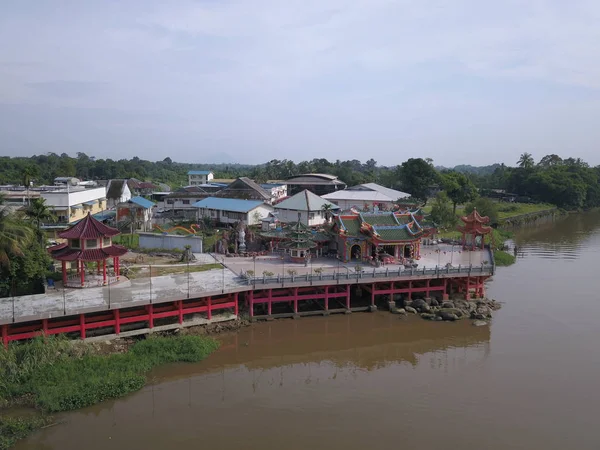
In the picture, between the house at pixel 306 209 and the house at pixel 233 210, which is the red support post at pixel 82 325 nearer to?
the house at pixel 306 209

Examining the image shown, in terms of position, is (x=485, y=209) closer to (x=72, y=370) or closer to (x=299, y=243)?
(x=299, y=243)

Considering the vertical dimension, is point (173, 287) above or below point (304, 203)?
below

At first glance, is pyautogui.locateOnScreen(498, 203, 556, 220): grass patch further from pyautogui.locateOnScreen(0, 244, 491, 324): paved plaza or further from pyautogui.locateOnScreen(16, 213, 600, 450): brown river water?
pyautogui.locateOnScreen(16, 213, 600, 450): brown river water

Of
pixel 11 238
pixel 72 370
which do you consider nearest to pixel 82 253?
pixel 11 238

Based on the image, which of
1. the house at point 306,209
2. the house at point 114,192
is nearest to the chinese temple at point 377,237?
the house at point 306,209

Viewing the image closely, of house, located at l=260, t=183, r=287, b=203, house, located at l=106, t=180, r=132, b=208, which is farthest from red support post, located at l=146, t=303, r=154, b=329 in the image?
house, located at l=260, t=183, r=287, b=203

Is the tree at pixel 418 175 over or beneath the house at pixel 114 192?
over
